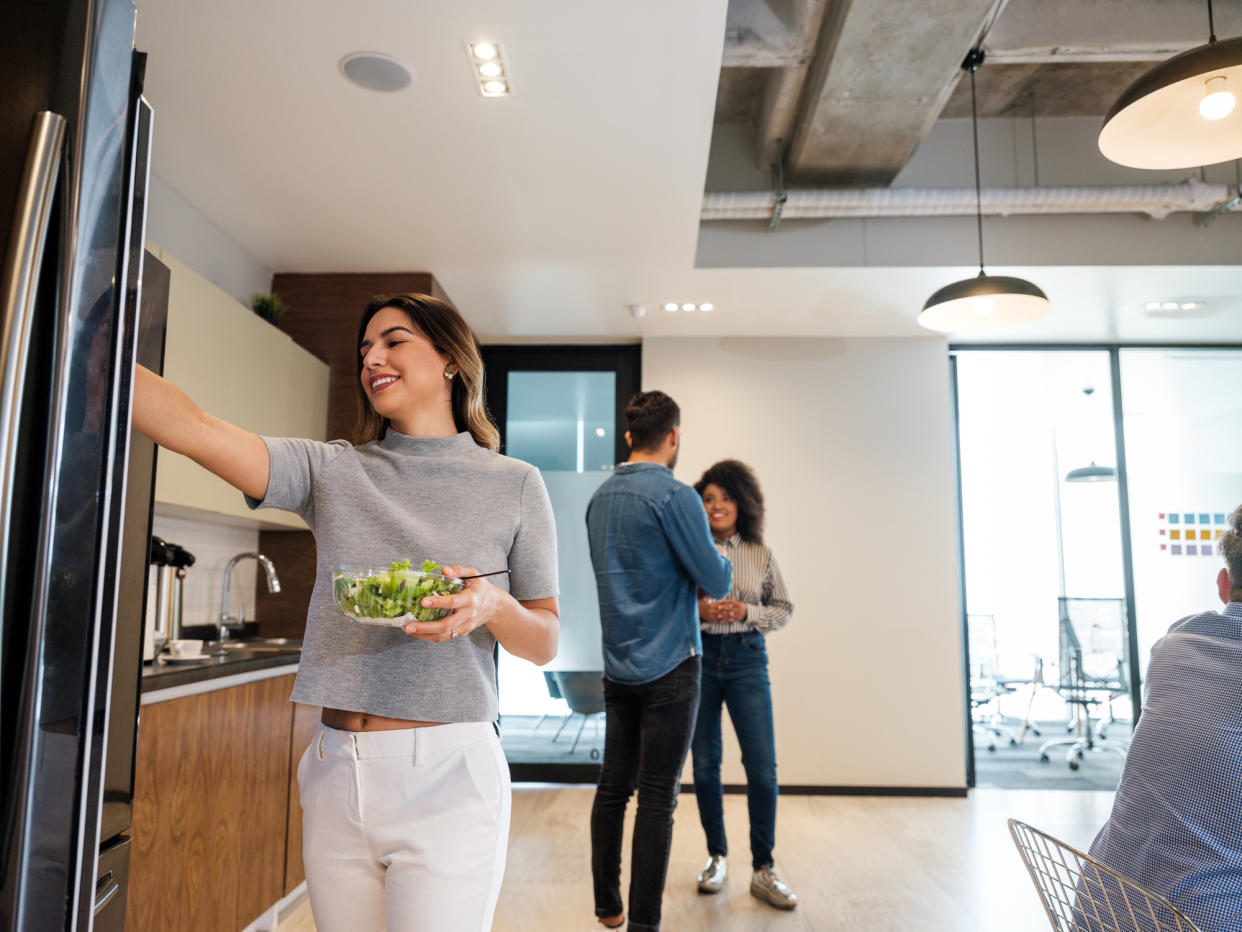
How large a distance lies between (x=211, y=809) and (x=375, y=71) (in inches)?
80.3

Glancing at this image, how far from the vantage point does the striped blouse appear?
304 centimetres

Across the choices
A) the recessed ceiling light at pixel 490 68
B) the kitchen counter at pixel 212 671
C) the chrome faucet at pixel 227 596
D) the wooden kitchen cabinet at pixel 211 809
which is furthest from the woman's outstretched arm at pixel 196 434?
the chrome faucet at pixel 227 596

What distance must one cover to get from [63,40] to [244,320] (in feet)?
8.59

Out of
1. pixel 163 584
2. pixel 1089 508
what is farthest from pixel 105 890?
pixel 1089 508

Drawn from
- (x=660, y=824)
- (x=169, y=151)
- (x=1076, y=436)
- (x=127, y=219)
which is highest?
(x=169, y=151)

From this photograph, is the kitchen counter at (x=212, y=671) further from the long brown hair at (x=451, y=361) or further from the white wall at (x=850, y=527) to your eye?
the white wall at (x=850, y=527)

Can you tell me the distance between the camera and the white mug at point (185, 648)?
2.64 metres

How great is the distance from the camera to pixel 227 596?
3.35 metres

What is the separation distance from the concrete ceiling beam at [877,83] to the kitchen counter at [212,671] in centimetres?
245

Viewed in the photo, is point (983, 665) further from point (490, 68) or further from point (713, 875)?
point (490, 68)

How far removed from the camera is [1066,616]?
512 cm

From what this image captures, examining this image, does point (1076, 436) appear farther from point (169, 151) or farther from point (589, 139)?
point (169, 151)

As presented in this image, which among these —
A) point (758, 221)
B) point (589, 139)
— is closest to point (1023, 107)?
point (758, 221)

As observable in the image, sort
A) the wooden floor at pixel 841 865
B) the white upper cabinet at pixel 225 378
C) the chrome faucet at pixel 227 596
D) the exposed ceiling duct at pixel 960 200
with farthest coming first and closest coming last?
the exposed ceiling duct at pixel 960 200, the chrome faucet at pixel 227 596, the wooden floor at pixel 841 865, the white upper cabinet at pixel 225 378
